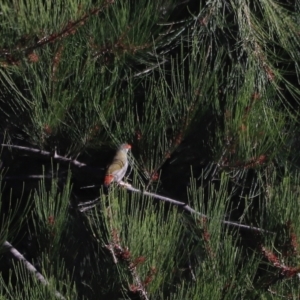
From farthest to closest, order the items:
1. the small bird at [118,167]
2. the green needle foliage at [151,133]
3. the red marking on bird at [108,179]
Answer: the red marking on bird at [108,179]
the small bird at [118,167]
the green needle foliage at [151,133]

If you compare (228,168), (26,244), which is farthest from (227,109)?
(26,244)

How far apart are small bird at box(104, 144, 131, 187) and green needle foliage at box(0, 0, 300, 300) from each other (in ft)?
0.11

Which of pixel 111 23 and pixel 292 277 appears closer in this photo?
pixel 292 277

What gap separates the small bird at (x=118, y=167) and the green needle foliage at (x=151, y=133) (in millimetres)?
33

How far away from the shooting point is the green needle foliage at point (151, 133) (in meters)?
1.96

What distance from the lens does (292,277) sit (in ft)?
6.61

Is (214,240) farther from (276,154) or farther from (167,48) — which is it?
(167,48)

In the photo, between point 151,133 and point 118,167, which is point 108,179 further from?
point 151,133

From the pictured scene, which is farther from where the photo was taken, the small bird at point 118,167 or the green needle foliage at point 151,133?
the small bird at point 118,167

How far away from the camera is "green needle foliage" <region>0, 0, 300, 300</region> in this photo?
196 cm

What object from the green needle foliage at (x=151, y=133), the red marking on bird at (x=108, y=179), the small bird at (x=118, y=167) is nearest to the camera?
the green needle foliage at (x=151, y=133)

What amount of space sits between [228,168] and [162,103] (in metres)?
0.28

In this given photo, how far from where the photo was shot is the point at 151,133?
7.74 ft

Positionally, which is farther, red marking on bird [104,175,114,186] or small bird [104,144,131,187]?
red marking on bird [104,175,114,186]
